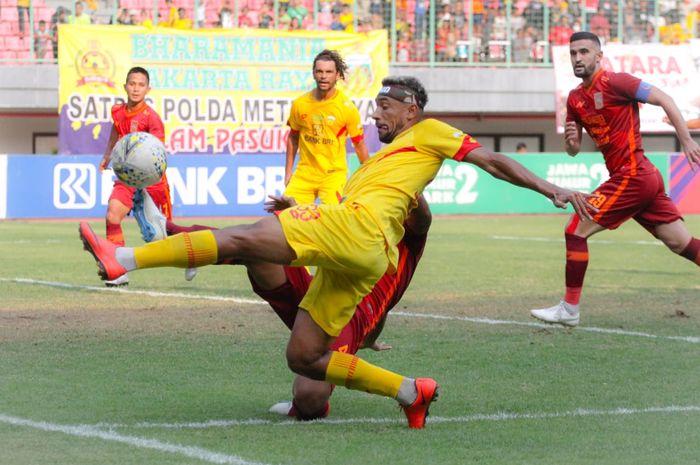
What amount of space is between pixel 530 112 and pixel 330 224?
31.3 metres

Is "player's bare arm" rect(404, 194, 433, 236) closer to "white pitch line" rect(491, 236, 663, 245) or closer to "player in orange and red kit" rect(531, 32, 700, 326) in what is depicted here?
"player in orange and red kit" rect(531, 32, 700, 326)

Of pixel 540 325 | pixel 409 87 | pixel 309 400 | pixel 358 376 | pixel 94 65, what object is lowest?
pixel 540 325

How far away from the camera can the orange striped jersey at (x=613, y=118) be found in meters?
10.2

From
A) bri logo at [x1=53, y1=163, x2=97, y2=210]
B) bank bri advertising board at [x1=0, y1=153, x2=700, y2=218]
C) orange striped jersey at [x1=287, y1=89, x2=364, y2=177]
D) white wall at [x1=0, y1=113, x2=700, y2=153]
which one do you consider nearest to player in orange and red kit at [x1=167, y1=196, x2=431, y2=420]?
orange striped jersey at [x1=287, y1=89, x2=364, y2=177]

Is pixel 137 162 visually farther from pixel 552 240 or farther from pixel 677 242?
pixel 552 240

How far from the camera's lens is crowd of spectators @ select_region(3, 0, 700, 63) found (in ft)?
111

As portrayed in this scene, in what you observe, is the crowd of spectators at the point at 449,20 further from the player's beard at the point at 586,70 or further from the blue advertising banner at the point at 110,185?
the player's beard at the point at 586,70

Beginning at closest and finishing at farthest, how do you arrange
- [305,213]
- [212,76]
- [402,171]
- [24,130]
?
[305,213]
[402,171]
[212,76]
[24,130]

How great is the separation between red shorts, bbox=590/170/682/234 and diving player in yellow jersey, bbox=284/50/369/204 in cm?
340

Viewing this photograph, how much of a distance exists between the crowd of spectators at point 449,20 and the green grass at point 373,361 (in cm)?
2041

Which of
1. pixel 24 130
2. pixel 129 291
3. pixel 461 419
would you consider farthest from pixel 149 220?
pixel 24 130

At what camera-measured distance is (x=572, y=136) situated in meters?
10.3

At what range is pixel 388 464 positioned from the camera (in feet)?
18.0

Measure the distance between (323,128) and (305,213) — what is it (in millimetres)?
7173
